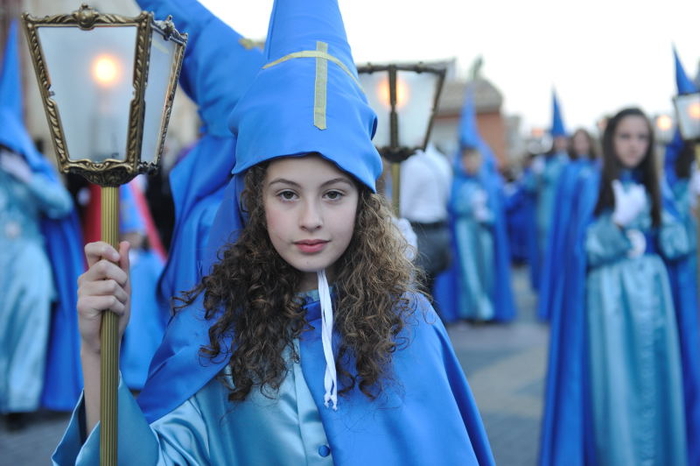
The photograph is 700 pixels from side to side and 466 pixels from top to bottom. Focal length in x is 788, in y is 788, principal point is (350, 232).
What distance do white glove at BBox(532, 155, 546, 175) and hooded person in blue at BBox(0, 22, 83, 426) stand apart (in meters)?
8.21

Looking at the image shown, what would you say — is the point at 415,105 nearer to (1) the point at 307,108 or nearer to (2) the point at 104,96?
(1) the point at 307,108

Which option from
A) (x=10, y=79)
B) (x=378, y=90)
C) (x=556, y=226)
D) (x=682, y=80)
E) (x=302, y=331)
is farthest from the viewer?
(x=556, y=226)

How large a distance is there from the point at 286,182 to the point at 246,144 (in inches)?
5.1

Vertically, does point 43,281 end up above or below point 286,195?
below

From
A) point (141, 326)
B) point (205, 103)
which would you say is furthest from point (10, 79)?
point (205, 103)

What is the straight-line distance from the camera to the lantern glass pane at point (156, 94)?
1.71 metres

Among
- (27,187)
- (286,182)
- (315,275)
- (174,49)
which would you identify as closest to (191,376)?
(315,275)

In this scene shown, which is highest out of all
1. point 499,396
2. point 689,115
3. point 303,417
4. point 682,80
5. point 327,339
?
point 682,80

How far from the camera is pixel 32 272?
214 inches

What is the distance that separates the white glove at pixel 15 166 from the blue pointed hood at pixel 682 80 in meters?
4.22

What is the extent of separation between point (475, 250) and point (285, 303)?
26.2ft

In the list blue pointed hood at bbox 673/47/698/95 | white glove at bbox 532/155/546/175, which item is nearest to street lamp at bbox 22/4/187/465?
blue pointed hood at bbox 673/47/698/95

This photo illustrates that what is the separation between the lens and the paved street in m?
4.76

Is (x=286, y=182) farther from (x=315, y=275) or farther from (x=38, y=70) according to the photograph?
(x=38, y=70)
